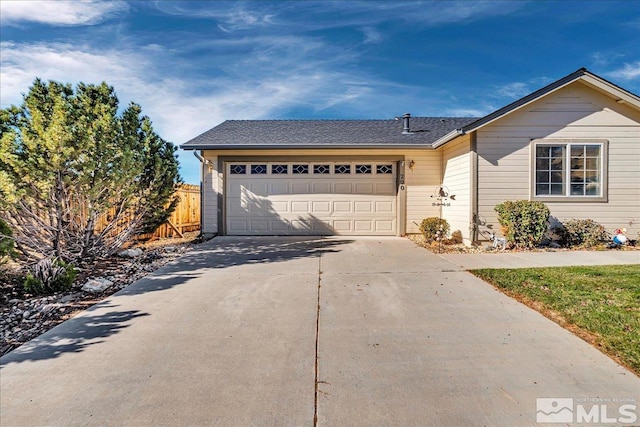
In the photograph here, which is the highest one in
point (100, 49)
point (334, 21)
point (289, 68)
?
point (334, 21)

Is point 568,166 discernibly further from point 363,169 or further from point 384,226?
point 363,169

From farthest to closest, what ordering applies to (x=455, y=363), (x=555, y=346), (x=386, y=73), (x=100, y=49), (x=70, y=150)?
(x=386, y=73), (x=100, y=49), (x=70, y=150), (x=555, y=346), (x=455, y=363)

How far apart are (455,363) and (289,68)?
33.5 feet

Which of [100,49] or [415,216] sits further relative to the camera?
[415,216]

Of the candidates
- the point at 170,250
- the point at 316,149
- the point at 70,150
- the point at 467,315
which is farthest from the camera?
the point at 316,149

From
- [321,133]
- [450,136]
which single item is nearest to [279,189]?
[321,133]

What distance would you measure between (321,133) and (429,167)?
12.3 feet

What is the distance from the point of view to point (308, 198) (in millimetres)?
10406

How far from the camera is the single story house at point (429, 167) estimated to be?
827cm

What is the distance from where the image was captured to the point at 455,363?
263cm

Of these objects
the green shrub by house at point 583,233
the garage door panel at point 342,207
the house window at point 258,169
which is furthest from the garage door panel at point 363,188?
the green shrub by house at point 583,233

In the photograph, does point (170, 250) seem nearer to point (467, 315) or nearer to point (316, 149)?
point (316, 149)

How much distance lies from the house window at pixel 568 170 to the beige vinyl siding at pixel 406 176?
2.81 m

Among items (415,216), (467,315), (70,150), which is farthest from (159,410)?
(415,216)
